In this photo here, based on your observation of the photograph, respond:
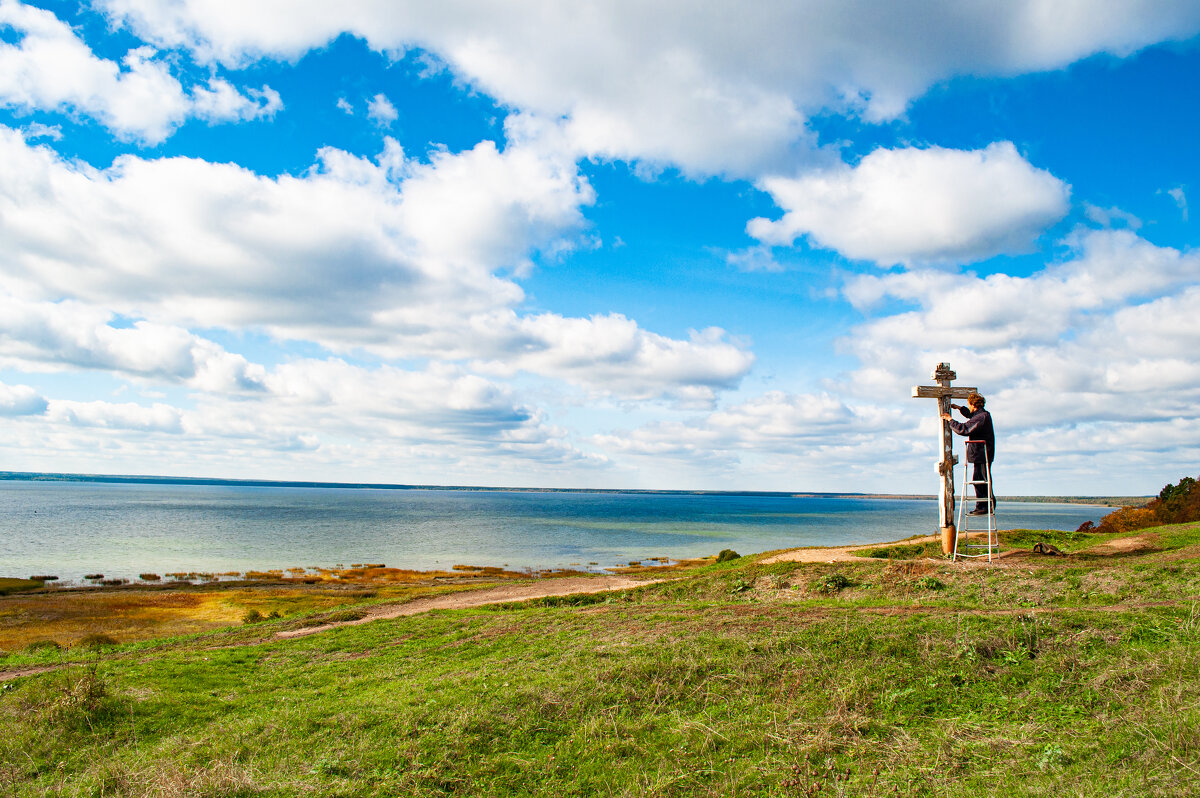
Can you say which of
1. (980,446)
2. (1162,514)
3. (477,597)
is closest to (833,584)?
(980,446)

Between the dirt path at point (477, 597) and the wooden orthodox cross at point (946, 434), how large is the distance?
10.2 m

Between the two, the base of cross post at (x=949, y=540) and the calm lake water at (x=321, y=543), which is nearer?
the base of cross post at (x=949, y=540)

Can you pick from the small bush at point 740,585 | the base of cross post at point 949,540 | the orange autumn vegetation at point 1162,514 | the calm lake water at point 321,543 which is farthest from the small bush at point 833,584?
the calm lake water at point 321,543

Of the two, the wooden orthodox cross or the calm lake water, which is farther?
the calm lake water

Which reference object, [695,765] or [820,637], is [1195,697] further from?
[695,765]

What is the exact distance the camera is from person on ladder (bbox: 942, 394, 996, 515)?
14703mm

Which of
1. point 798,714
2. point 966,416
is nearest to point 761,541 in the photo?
point 966,416

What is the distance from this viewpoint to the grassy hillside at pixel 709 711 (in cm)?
558

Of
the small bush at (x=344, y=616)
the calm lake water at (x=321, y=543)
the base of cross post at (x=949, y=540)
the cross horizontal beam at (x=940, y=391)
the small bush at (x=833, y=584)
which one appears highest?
the cross horizontal beam at (x=940, y=391)

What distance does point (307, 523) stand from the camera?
8912 centimetres

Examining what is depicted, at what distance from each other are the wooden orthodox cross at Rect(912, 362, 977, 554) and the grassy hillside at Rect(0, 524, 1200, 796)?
12.3 feet

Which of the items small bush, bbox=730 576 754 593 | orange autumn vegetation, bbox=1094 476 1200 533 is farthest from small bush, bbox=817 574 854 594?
orange autumn vegetation, bbox=1094 476 1200 533

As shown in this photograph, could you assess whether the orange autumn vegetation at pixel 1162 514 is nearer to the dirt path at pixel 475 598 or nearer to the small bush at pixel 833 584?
the small bush at pixel 833 584

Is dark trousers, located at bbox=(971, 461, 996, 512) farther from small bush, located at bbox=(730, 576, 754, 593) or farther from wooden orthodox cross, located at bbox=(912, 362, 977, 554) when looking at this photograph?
small bush, located at bbox=(730, 576, 754, 593)
